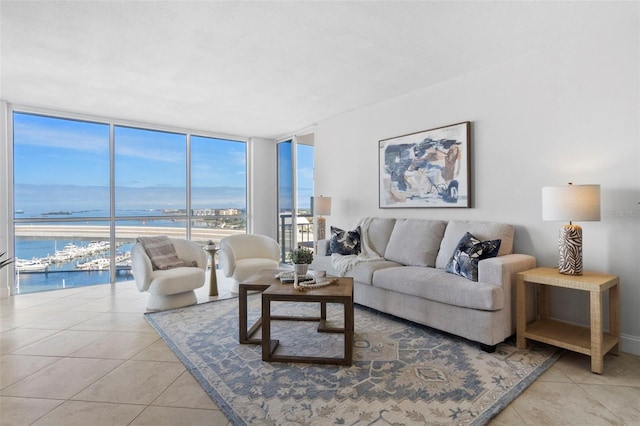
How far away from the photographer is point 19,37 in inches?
107

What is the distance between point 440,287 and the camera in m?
2.76

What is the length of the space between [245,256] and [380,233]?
1.85 m

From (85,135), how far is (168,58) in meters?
2.89

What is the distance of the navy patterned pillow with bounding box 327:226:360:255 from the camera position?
13.1 ft

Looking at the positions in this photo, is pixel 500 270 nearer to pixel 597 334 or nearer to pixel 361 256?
pixel 597 334

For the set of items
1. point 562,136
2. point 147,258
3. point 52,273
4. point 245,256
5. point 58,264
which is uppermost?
point 562,136

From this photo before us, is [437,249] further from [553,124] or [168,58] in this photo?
[168,58]

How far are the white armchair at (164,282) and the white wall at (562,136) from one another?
2.73m

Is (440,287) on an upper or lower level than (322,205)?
lower

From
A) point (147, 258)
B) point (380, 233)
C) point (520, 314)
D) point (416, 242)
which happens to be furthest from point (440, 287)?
point (147, 258)

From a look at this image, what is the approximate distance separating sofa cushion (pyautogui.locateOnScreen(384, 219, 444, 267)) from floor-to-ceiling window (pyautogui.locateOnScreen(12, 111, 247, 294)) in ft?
12.1

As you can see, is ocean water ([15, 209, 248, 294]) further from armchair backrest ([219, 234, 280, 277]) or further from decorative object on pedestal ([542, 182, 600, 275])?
decorative object on pedestal ([542, 182, 600, 275])

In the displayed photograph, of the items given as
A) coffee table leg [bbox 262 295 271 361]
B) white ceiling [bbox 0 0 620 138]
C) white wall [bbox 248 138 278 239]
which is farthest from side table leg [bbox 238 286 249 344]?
white wall [bbox 248 138 278 239]

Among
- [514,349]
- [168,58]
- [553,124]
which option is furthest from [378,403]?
[168,58]
